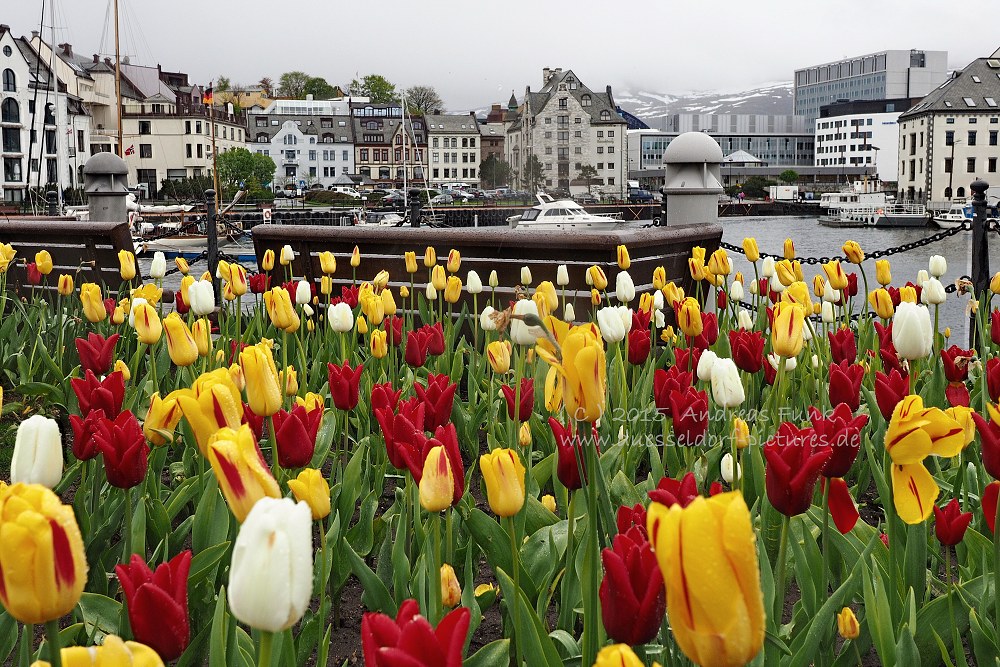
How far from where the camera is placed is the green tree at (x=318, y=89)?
9588 centimetres

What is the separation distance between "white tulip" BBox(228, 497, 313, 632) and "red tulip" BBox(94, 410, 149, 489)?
93 centimetres

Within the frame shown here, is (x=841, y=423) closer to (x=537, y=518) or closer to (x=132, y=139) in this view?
(x=537, y=518)

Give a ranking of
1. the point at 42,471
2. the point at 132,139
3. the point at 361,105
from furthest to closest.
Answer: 1. the point at 361,105
2. the point at 132,139
3. the point at 42,471

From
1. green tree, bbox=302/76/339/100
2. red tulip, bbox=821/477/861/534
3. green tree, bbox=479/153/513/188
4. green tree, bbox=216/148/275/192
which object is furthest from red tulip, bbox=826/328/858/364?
green tree, bbox=302/76/339/100

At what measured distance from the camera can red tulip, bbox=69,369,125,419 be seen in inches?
80.4

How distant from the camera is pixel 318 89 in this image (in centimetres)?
9594

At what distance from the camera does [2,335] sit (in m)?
4.12

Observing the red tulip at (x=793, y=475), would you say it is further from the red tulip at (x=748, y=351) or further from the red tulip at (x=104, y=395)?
the red tulip at (x=104, y=395)

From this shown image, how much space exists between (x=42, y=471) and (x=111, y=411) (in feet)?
2.66

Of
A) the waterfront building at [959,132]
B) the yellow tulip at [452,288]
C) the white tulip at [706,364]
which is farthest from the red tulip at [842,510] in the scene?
the waterfront building at [959,132]

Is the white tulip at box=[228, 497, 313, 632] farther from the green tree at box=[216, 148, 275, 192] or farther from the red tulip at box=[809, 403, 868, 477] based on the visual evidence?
the green tree at box=[216, 148, 275, 192]

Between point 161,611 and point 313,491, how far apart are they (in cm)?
→ 40

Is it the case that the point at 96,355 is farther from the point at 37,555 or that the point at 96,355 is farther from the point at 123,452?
the point at 37,555

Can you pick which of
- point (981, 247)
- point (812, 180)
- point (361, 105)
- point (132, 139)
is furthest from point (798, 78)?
point (981, 247)
